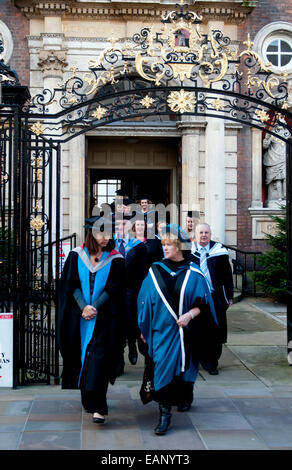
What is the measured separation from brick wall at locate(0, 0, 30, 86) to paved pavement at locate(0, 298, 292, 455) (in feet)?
27.4

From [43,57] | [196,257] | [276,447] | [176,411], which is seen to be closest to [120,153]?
[43,57]

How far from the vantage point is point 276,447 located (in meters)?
4.98

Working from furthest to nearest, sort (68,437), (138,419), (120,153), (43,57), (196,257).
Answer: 1. (120,153)
2. (43,57)
3. (196,257)
4. (138,419)
5. (68,437)

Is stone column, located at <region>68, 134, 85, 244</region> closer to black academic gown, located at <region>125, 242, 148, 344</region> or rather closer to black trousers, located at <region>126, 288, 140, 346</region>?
black academic gown, located at <region>125, 242, 148, 344</region>

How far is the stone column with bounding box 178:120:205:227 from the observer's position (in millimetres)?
14344

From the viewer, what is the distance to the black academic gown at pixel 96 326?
564 cm

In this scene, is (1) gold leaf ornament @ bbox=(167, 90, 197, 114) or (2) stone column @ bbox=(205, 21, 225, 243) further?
(2) stone column @ bbox=(205, 21, 225, 243)

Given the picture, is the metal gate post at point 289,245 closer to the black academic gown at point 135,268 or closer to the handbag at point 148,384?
the black academic gown at point 135,268

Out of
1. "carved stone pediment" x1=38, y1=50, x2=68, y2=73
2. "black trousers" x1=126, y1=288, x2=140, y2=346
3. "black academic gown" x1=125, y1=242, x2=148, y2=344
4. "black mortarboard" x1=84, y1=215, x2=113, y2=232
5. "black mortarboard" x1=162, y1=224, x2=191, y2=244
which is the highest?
"carved stone pediment" x1=38, y1=50, x2=68, y2=73

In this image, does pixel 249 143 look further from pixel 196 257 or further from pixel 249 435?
pixel 249 435

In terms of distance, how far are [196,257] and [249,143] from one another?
7523 millimetres

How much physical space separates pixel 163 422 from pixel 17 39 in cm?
1095

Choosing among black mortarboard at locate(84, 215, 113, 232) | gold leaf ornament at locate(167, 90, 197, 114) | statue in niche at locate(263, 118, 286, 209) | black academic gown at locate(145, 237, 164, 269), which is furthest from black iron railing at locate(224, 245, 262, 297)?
black mortarboard at locate(84, 215, 113, 232)

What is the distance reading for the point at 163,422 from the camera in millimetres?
5281
